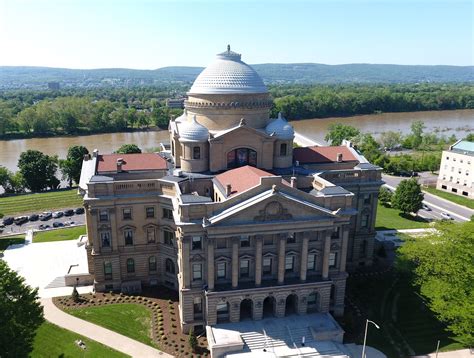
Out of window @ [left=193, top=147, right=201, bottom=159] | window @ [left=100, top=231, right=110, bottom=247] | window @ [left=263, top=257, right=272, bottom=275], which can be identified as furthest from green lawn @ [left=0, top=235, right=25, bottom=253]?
window @ [left=263, top=257, right=272, bottom=275]

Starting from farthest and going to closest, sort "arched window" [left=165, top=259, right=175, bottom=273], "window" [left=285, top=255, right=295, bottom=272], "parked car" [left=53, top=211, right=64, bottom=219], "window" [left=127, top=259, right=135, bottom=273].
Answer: "parked car" [left=53, top=211, right=64, bottom=219] < "window" [left=127, top=259, right=135, bottom=273] < "arched window" [left=165, top=259, right=175, bottom=273] < "window" [left=285, top=255, right=295, bottom=272]

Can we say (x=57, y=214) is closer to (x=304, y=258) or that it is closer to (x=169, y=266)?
(x=169, y=266)

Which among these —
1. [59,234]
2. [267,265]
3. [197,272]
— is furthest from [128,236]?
[59,234]

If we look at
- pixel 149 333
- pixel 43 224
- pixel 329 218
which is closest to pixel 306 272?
pixel 329 218

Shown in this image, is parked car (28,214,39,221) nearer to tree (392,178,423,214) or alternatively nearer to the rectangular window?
the rectangular window

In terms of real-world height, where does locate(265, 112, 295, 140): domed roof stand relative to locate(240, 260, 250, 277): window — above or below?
above

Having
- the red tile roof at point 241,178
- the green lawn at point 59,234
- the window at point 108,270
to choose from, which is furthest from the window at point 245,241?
the green lawn at point 59,234

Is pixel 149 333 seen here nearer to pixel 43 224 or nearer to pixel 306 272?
pixel 306 272

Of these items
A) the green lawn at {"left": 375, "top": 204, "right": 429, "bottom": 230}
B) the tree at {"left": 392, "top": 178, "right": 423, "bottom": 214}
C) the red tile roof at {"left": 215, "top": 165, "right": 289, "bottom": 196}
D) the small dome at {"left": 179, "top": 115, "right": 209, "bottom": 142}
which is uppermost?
the small dome at {"left": 179, "top": 115, "right": 209, "bottom": 142}
